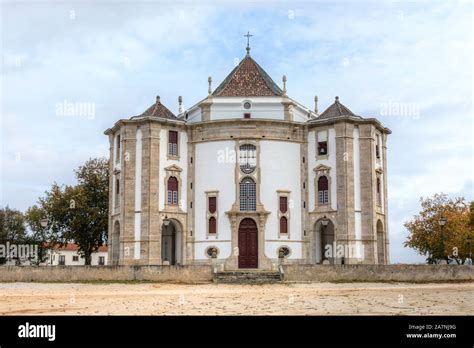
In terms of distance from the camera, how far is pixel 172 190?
44594mm

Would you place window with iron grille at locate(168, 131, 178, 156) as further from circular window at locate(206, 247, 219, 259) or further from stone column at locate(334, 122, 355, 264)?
stone column at locate(334, 122, 355, 264)

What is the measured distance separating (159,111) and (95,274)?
14404 millimetres

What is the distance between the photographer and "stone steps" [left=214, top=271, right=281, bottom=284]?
119 ft

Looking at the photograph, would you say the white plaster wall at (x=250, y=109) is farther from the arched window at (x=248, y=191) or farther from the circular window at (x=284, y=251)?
the circular window at (x=284, y=251)

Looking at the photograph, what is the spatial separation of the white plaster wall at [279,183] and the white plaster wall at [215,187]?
2.27 meters

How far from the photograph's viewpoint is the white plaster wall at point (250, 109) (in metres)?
46.2

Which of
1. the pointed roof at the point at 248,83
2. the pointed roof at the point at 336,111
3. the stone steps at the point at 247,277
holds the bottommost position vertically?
the stone steps at the point at 247,277

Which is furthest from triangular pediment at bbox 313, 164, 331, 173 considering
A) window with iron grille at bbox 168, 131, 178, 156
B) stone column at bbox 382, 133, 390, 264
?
window with iron grille at bbox 168, 131, 178, 156

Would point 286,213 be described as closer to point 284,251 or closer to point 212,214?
point 284,251

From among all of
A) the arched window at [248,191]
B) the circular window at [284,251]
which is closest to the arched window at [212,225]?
the arched window at [248,191]

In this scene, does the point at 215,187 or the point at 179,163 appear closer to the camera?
the point at 215,187

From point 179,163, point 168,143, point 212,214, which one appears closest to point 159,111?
point 168,143
